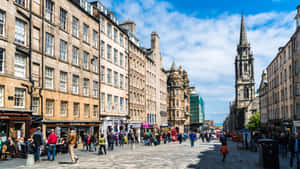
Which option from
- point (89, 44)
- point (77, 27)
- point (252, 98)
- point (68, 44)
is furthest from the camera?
point (252, 98)

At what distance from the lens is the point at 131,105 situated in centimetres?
5241

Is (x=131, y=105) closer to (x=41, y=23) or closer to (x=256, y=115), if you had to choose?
(x=41, y=23)

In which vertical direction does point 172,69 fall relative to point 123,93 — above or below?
above

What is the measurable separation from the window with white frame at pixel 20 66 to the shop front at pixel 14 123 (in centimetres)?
295

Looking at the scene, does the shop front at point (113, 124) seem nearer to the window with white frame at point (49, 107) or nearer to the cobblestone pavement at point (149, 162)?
the window with white frame at point (49, 107)

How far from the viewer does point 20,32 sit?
78.6 ft

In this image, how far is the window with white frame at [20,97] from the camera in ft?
75.8

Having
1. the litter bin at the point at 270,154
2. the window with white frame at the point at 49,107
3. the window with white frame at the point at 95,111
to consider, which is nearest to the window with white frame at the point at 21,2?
the window with white frame at the point at 49,107

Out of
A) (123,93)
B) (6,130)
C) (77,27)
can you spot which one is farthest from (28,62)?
(123,93)

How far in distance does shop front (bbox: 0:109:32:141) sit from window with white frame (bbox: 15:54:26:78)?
295 cm

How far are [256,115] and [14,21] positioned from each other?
331ft

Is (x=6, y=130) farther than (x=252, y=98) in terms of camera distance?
No

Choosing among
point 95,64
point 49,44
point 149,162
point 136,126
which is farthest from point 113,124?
point 149,162

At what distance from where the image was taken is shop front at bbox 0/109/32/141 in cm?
2116
